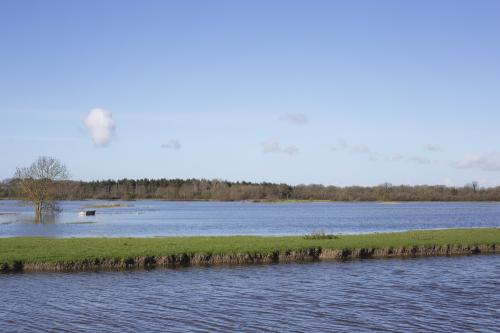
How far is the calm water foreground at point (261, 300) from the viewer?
64.3 ft

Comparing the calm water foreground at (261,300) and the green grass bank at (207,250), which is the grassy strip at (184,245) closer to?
the green grass bank at (207,250)

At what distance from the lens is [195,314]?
21047 millimetres

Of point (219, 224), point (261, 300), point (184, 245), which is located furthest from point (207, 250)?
point (219, 224)

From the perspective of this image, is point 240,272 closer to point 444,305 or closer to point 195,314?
point 195,314

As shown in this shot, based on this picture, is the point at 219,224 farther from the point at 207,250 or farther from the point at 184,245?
the point at 207,250

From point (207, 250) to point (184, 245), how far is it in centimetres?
302

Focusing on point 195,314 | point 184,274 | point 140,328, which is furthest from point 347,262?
point 140,328

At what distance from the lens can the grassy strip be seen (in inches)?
1256

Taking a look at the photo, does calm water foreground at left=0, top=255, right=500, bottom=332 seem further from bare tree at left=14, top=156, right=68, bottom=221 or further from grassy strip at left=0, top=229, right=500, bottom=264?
bare tree at left=14, top=156, right=68, bottom=221

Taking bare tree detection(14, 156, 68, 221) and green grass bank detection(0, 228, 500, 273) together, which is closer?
green grass bank detection(0, 228, 500, 273)

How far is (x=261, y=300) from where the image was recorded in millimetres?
23328

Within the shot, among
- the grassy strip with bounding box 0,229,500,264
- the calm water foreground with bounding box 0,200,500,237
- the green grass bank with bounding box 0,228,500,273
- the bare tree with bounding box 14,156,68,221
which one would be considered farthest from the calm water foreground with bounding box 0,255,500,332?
the bare tree with bounding box 14,156,68,221

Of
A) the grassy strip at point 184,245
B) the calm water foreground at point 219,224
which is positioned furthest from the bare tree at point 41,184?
the grassy strip at point 184,245

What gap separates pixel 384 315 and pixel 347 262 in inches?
511
